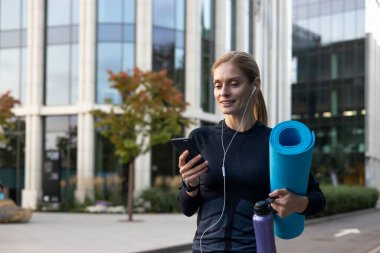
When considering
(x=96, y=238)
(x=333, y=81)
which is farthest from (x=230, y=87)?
(x=333, y=81)

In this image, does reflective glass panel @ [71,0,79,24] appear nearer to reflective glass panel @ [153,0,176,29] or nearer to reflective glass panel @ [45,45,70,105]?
reflective glass panel @ [45,45,70,105]

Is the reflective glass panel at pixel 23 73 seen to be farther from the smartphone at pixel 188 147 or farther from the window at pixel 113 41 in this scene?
the smartphone at pixel 188 147

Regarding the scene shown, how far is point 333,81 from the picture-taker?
60.6 meters

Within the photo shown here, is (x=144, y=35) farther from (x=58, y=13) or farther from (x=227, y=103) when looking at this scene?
(x=227, y=103)

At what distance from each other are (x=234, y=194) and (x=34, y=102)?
3030cm

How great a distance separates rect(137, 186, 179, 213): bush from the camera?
28.1 meters

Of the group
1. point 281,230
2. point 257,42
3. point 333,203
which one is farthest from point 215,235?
point 257,42

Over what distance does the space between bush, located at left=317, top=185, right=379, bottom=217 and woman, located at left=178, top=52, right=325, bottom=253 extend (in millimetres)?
22161

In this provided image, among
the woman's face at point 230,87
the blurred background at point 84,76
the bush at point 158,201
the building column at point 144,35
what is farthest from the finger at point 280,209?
the building column at point 144,35

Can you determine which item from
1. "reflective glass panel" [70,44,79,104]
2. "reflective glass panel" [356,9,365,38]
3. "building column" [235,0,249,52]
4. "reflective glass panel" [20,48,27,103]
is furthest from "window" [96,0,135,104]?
"reflective glass panel" [356,9,365,38]

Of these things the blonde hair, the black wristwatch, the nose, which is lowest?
the black wristwatch

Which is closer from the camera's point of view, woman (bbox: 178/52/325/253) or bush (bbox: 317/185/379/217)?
woman (bbox: 178/52/325/253)

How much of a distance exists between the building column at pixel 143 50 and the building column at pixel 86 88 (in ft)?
7.66

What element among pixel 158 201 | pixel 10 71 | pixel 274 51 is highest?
pixel 274 51
